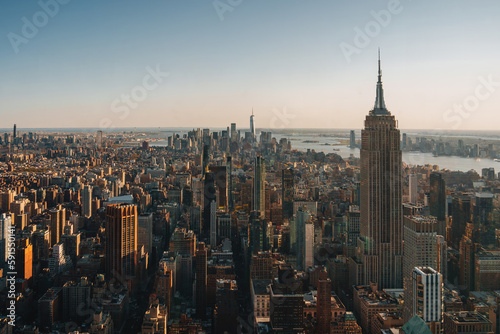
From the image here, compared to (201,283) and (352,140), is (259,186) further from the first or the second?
(201,283)

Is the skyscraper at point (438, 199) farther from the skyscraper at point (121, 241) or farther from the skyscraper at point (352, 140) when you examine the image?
the skyscraper at point (121, 241)

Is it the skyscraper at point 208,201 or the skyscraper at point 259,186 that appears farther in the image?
the skyscraper at point 259,186

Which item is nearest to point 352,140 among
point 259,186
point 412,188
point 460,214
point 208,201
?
point 412,188

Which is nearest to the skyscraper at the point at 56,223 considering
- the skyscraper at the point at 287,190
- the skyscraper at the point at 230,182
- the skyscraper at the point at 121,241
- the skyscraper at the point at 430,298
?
the skyscraper at the point at 121,241

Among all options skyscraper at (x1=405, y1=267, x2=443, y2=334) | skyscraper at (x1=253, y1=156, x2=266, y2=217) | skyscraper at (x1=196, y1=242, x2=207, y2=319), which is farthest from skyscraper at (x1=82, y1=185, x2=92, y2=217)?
skyscraper at (x1=405, y1=267, x2=443, y2=334)

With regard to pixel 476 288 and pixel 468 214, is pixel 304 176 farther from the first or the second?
pixel 476 288

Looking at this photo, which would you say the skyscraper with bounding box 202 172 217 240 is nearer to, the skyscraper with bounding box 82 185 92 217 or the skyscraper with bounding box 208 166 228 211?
the skyscraper with bounding box 208 166 228 211

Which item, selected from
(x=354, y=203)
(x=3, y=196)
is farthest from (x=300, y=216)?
(x=3, y=196)
